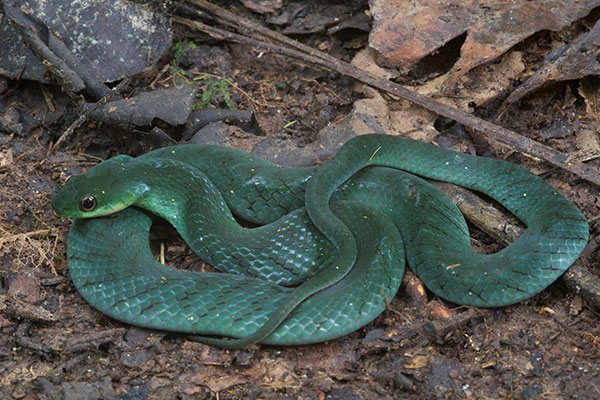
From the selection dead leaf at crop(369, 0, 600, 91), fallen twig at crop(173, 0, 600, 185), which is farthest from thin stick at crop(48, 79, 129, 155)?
dead leaf at crop(369, 0, 600, 91)

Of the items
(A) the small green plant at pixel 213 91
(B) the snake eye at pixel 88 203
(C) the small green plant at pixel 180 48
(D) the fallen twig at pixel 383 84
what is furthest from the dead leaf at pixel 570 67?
(B) the snake eye at pixel 88 203

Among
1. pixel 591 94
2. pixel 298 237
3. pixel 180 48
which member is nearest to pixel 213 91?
pixel 180 48

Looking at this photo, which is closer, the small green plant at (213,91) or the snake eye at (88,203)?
the snake eye at (88,203)

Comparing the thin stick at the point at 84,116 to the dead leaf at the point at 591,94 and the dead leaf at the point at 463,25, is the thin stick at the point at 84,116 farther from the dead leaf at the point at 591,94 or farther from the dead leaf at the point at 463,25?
the dead leaf at the point at 591,94

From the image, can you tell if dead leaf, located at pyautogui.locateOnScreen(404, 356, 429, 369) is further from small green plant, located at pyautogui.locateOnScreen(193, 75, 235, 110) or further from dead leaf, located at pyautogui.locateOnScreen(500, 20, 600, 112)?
small green plant, located at pyautogui.locateOnScreen(193, 75, 235, 110)

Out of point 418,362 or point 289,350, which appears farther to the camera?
point 289,350

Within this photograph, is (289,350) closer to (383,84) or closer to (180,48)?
(383,84)

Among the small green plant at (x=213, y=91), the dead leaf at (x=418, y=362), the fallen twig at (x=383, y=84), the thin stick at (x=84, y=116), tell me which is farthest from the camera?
the small green plant at (x=213, y=91)
